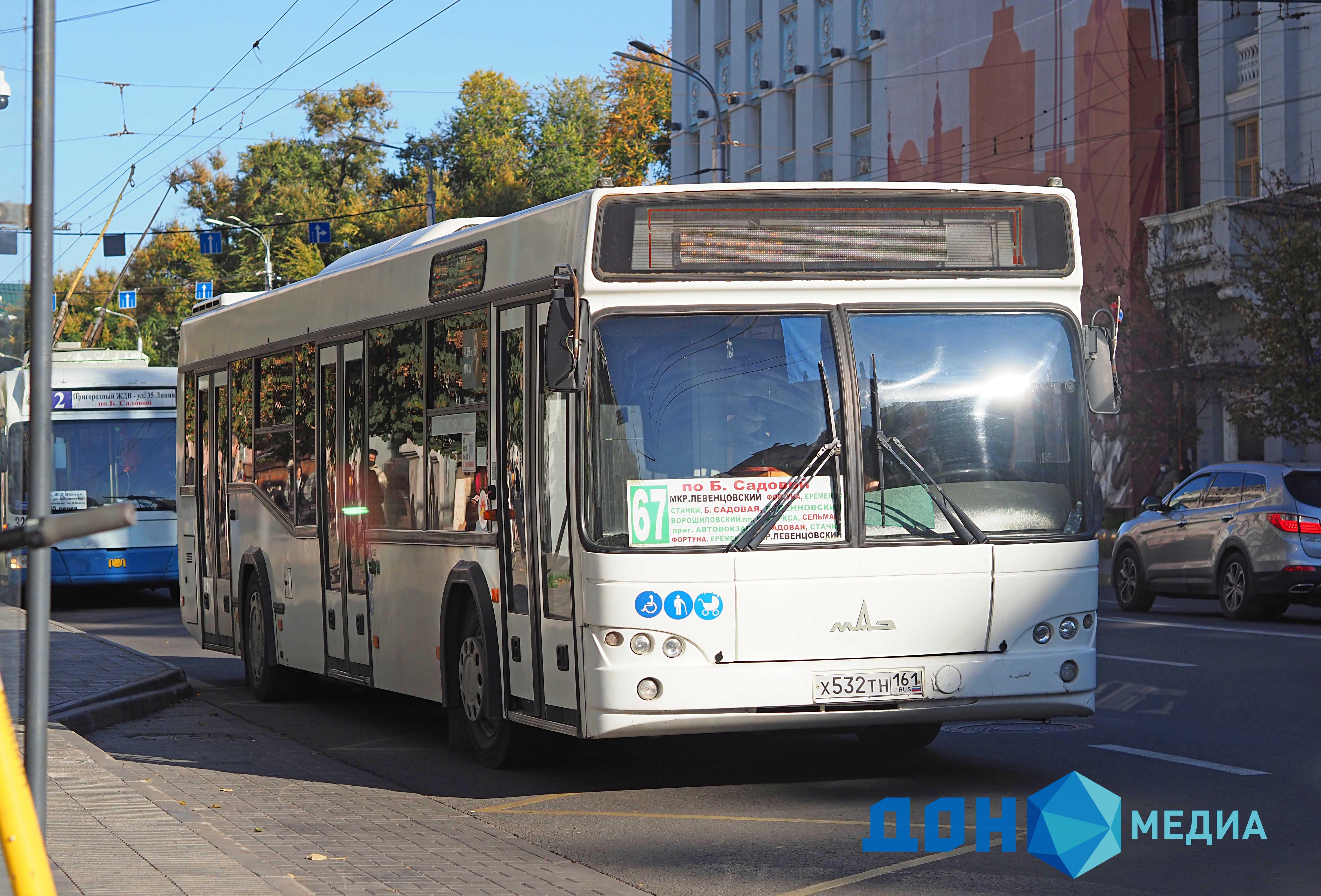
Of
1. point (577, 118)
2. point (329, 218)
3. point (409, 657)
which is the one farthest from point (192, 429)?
point (577, 118)

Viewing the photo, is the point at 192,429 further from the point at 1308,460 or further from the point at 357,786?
the point at 1308,460

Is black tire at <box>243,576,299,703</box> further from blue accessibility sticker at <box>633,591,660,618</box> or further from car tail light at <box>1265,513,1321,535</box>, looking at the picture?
car tail light at <box>1265,513,1321,535</box>

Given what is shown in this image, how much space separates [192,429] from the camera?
15703 millimetres

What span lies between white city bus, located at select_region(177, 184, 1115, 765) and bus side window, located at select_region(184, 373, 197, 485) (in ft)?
21.2

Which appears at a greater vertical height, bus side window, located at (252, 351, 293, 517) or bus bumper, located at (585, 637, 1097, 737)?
bus side window, located at (252, 351, 293, 517)

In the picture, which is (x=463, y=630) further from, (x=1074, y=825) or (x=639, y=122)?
(x=639, y=122)

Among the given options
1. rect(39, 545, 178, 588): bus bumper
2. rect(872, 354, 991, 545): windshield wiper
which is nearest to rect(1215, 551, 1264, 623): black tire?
rect(872, 354, 991, 545): windshield wiper

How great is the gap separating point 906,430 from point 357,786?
3.45m

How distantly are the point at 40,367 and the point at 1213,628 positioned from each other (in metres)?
15.5

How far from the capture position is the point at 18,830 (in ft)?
8.59

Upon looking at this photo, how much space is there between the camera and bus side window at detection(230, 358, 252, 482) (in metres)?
13.9

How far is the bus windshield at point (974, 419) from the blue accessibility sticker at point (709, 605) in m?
0.80

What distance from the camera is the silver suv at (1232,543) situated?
62.6 feet

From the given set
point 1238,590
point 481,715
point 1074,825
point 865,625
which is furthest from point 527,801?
point 1238,590
